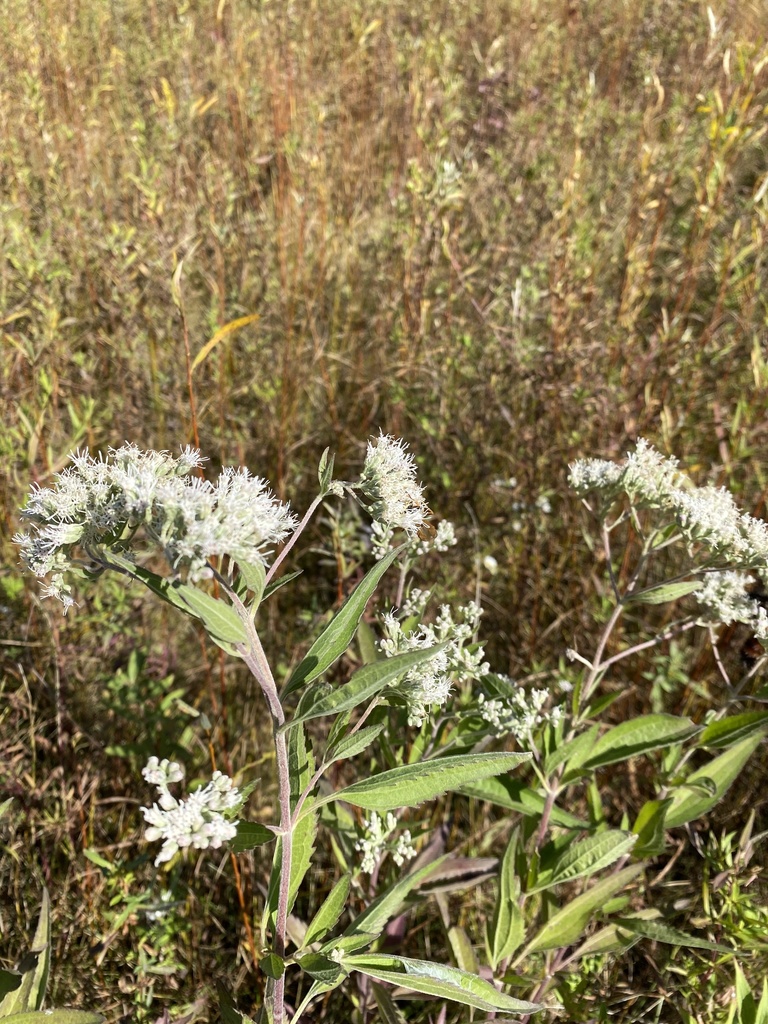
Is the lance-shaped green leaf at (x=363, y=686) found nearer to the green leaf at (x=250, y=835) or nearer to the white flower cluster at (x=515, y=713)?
the green leaf at (x=250, y=835)

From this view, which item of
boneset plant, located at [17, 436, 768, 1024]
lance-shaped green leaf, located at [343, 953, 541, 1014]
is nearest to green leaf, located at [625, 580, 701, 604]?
boneset plant, located at [17, 436, 768, 1024]

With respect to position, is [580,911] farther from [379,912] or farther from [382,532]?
[382,532]

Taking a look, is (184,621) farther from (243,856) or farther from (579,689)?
(579,689)

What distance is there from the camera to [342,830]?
5.01 ft

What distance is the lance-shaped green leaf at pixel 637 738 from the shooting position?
4.90 ft

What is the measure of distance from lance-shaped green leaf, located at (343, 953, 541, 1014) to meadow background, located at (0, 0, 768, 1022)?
46cm

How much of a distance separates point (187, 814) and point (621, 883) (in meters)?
1.01

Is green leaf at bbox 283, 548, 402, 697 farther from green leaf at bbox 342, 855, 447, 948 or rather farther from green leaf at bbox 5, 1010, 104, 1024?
green leaf at bbox 5, 1010, 104, 1024

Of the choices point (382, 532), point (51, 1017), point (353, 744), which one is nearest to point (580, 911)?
point (353, 744)

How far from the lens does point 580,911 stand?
58.7 inches

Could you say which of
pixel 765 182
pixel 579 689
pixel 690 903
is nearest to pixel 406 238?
pixel 765 182

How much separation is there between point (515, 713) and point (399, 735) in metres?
0.28

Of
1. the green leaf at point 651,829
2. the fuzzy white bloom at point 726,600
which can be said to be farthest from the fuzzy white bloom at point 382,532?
the green leaf at point 651,829

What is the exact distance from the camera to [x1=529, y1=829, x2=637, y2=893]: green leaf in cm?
140
